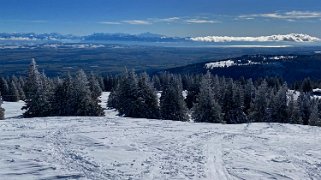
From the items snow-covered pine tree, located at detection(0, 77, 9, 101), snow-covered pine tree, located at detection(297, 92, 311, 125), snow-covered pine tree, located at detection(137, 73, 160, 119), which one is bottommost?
snow-covered pine tree, located at detection(297, 92, 311, 125)

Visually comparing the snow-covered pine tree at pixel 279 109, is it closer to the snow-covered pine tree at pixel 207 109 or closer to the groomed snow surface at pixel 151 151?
the snow-covered pine tree at pixel 207 109

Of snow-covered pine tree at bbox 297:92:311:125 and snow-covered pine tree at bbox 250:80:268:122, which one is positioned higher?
snow-covered pine tree at bbox 250:80:268:122

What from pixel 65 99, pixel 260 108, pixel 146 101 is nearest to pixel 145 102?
pixel 146 101

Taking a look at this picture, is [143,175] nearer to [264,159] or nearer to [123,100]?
[264,159]

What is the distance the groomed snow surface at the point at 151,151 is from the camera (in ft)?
64.1

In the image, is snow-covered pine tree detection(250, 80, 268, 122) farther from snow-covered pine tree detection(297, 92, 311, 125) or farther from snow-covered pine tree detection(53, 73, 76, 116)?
snow-covered pine tree detection(53, 73, 76, 116)

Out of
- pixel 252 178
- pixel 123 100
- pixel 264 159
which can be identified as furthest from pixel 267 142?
pixel 123 100

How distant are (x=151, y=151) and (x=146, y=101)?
30.9 m

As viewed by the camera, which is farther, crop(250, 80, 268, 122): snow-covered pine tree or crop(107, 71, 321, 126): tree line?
crop(250, 80, 268, 122): snow-covered pine tree

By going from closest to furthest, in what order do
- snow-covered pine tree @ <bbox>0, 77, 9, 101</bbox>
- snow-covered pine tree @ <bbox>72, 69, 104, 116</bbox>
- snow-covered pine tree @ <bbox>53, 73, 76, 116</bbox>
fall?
snow-covered pine tree @ <bbox>72, 69, 104, 116</bbox> → snow-covered pine tree @ <bbox>53, 73, 76, 116</bbox> → snow-covered pine tree @ <bbox>0, 77, 9, 101</bbox>

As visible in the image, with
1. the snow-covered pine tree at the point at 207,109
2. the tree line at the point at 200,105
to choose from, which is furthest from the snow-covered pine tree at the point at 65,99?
the snow-covered pine tree at the point at 207,109

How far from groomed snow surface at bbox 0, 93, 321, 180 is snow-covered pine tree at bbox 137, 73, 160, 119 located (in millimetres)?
19503

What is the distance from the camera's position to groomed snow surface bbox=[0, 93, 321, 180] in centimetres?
1953

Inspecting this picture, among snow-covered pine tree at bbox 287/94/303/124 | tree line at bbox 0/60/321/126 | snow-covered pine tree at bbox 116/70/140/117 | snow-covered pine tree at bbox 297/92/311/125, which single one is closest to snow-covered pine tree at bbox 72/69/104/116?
tree line at bbox 0/60/321/126
